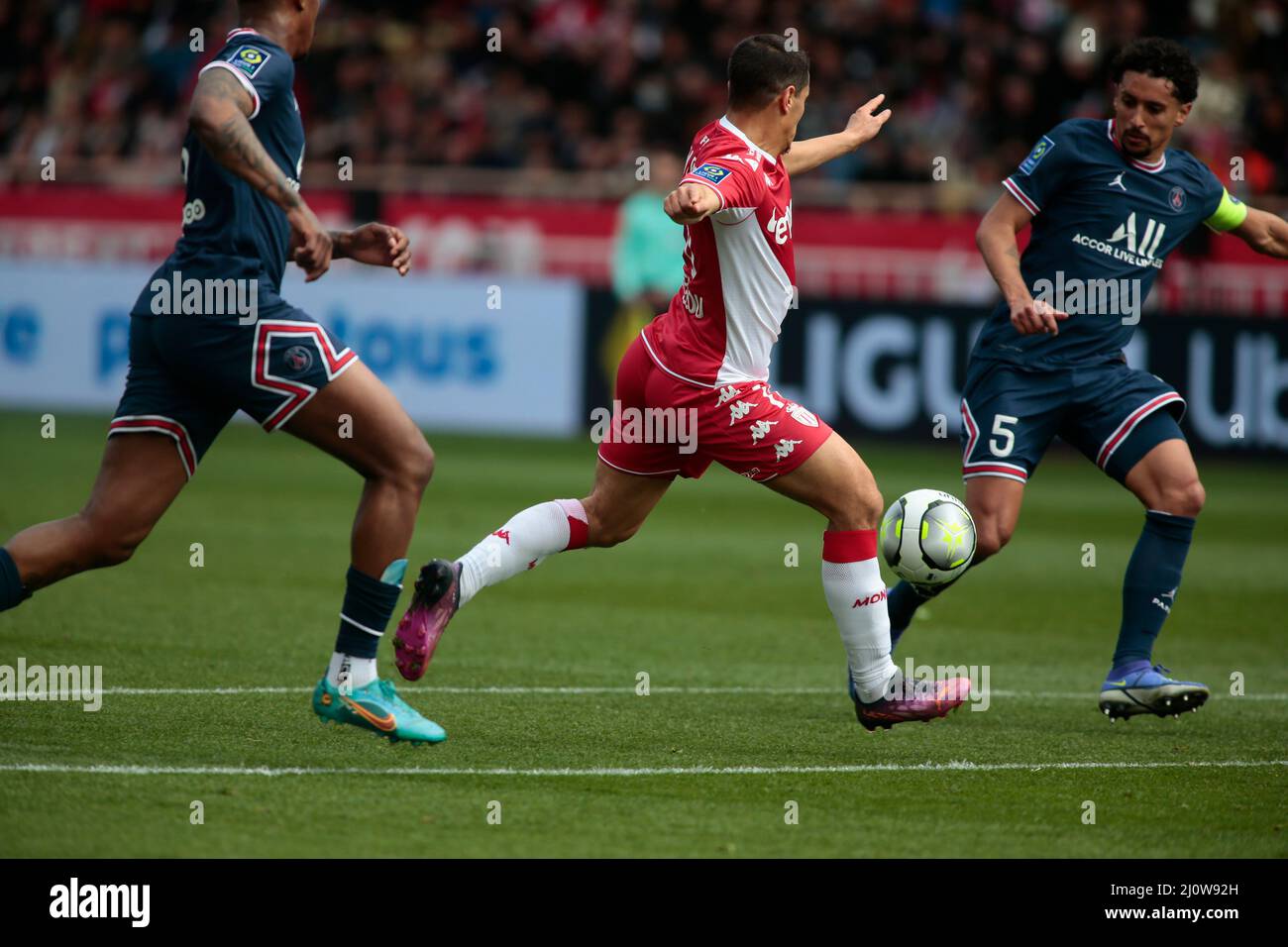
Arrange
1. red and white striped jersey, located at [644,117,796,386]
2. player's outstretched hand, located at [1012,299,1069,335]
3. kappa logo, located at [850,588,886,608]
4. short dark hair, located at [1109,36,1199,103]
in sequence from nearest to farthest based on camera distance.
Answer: red and white striped jersey, located at [644,117,796,386] → kappa logo, located at [850,588,886,608] → player's outstretched hand, located at [1012,299,1069,335] → short dark hair, located at [1109,36,1199,103]

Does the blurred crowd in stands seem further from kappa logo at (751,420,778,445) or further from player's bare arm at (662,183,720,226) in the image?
player's bare arm at (662,183,720,226)

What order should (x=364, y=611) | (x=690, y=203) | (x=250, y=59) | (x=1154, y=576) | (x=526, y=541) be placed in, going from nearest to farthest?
(x=690, y=203)
(x=250, y=59)
(x=364, y=611)
(x=526, y=541)
(x=1154, y=576)

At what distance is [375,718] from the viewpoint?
5961 millimetres

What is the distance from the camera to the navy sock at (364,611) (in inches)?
237

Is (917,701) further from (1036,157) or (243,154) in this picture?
(243,154)

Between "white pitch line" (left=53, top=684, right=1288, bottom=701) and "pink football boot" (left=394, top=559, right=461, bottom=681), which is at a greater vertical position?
"pink football boot" (left=394, top=559, right=461, bottom=681)

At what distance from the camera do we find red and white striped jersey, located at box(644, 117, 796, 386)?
243 inches

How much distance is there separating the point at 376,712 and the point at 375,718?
0.02 metres

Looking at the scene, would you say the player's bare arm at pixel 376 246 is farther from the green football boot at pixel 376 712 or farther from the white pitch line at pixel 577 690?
the white pitch line at pixel 577 690

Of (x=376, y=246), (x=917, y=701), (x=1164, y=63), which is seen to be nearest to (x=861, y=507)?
(x=917, y=701)

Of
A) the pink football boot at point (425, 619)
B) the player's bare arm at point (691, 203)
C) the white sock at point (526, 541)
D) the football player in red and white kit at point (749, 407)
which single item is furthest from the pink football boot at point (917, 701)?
the player's bare arm at point (691, 203)

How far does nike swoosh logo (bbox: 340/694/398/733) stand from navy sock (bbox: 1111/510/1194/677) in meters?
2.90

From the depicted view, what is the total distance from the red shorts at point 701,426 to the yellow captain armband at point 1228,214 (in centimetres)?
232

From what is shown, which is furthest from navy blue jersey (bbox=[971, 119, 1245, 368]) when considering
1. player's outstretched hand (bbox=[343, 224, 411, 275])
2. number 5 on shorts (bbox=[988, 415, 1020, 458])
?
player's outstretched hand (bbox=[343, 224, 411, 275])
